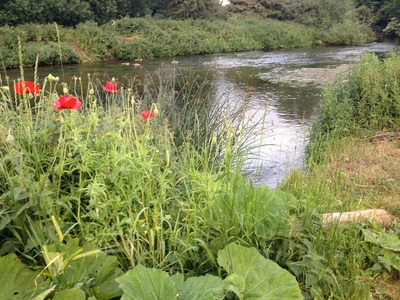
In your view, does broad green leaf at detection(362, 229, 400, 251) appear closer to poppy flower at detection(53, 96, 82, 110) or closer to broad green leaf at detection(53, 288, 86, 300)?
broad green leaf at detection(53, 288, 86, 300)

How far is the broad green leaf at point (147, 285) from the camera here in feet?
4.10

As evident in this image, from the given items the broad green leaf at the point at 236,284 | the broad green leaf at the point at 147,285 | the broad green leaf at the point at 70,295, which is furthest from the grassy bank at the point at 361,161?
the broad green leaf at the point at 70,295

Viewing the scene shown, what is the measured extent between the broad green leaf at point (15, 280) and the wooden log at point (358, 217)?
1434 millimetres

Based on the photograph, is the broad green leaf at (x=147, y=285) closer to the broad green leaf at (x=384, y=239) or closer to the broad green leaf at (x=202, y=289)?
the broad green leaf at (x=202, y=289)

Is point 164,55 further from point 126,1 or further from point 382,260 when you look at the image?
point 382,260

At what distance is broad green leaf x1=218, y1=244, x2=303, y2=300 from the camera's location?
1388 millimetres

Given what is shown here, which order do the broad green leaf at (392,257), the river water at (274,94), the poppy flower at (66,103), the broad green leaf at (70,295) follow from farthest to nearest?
the river water at (274,94)
the broad green leaf at (392,257)
the poppy flower at (66,103)
the broad green leaf at (70,295)

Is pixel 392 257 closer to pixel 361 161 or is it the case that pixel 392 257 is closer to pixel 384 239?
pixel 384 239

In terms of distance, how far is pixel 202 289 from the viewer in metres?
1.34

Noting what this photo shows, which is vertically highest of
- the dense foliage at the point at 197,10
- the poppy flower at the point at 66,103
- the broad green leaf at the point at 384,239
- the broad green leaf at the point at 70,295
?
the dense foliage at the point at 197,10

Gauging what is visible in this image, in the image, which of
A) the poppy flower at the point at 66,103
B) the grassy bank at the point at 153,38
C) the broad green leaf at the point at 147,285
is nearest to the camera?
the broad green leaf at the point at 147,285

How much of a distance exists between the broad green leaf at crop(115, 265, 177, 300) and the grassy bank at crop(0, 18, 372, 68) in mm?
11756

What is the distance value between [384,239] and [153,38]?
1893cm

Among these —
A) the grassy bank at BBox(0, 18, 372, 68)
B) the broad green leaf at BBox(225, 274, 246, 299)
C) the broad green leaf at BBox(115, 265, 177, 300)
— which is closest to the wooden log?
the broad green leaf at BBox(225, 274, 246, 299)
